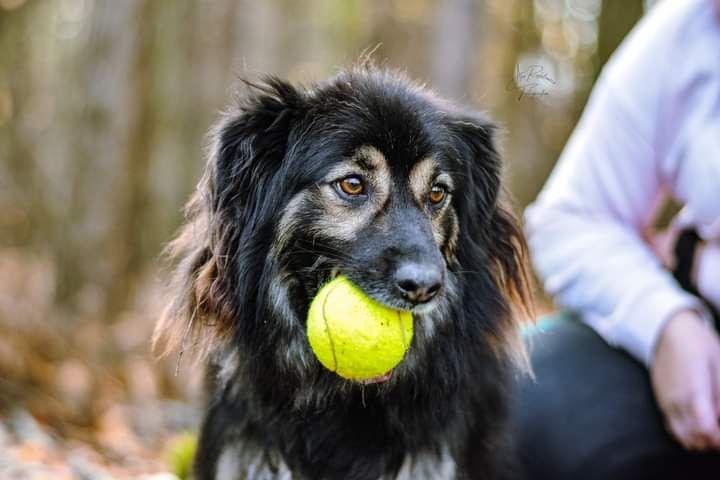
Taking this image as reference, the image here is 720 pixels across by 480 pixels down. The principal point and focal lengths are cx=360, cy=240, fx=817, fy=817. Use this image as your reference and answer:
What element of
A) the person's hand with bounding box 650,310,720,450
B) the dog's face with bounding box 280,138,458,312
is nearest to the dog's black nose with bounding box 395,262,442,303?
the dog's face with bounding box 280,138,458,312

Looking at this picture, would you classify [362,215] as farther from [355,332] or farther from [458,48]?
[458,48]

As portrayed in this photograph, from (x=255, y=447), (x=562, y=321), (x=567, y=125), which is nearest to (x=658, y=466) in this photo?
(x=562, y=321)

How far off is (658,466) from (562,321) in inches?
26.0

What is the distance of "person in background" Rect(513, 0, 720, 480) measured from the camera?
8.64 ft

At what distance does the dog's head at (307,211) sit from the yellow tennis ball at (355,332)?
0.14m

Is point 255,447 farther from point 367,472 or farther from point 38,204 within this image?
point 38,204

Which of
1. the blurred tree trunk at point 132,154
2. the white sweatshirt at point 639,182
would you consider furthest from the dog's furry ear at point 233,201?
the blurred tree trunk at point 132,154

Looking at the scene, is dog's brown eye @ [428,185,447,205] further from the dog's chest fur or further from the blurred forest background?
the dog's chest fur

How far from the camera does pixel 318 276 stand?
2.46 m

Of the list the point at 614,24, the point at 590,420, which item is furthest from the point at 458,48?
the point at 590,420

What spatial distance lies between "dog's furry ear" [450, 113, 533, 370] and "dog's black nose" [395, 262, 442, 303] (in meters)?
0.50

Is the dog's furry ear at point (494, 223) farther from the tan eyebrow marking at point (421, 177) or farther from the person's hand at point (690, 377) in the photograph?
the person's hand at point (690, 377)

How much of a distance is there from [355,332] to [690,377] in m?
1.13
